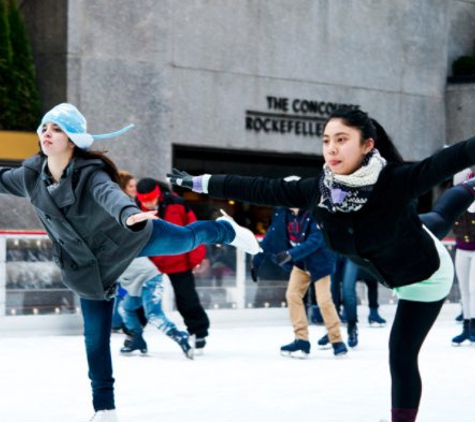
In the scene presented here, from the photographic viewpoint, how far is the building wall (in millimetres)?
17109

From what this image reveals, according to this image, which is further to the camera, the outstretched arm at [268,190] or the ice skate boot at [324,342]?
the ice skate boot at [324,342]

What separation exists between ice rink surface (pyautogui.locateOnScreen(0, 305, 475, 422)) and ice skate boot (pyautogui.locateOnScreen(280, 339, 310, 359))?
9 cm

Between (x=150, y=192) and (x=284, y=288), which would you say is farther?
(x=284, y=288)

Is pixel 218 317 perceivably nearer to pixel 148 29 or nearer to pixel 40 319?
pixel 40 319

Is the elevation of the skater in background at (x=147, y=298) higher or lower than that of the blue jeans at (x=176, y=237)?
lower

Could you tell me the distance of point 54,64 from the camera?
17156mm

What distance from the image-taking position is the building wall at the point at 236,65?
1711cm

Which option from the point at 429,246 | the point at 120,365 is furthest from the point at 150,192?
the point at 429,246

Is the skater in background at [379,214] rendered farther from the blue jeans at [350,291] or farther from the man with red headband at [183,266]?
the blue jeans at [350,291]

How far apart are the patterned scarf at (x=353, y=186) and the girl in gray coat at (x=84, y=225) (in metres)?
1.23

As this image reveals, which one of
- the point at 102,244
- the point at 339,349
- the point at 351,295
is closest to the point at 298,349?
the point at 339,349

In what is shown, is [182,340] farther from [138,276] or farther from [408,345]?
[408,345]

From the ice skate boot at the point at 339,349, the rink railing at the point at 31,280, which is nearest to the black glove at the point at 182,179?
the ice skate boot at the point at 339,349

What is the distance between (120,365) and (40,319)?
9.86ft
